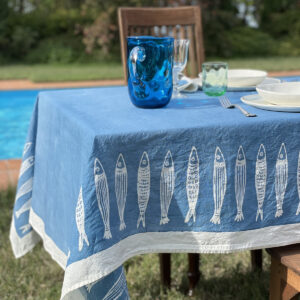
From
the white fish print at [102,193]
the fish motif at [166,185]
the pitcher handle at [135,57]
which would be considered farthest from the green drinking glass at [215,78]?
the white fish print at [102,193]

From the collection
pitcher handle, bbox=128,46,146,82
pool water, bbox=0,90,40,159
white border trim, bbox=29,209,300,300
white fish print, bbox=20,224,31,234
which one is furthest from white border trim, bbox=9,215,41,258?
pool water, bbox=0,90,40,159

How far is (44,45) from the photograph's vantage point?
44.5 feet

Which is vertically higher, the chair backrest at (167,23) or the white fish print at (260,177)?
the chair backrest at (167,23)

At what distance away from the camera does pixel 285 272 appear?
4.17 ft

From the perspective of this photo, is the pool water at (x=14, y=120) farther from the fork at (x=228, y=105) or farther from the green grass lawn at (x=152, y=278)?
the fork at (x=228, y=105)

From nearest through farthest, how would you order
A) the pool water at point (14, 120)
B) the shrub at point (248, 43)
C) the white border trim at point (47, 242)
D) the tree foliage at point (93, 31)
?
the white border trim at point (47, 242)
the pool water at point (14, 120)
the tree foliage at point (93, 31)
the shrub at point (248, 43)

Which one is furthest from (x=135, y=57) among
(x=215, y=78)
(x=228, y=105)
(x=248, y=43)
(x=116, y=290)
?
(x=248, y=43)

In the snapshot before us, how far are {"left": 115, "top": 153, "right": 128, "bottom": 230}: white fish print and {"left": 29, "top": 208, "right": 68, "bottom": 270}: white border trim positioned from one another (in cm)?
33

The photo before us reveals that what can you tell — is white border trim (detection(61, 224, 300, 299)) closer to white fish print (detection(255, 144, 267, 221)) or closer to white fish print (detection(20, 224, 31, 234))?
white fish print (detection(255, 144, 267, 221))

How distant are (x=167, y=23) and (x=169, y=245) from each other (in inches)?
54.5

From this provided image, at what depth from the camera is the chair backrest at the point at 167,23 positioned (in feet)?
7.36

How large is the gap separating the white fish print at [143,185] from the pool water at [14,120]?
4.45 m

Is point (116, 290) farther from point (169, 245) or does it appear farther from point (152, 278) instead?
point (152, 278)

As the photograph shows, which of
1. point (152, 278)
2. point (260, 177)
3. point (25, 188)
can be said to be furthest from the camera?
point (152, 278)
